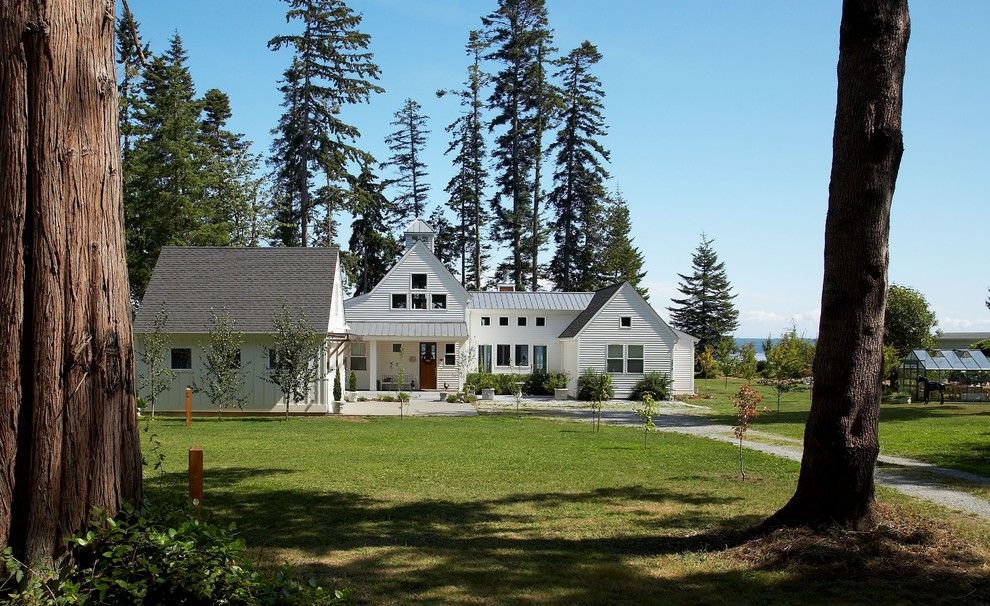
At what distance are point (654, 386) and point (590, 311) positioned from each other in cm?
548

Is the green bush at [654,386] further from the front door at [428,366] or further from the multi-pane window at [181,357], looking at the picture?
the multi-pane window at [181,357]

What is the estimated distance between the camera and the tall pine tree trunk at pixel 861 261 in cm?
753

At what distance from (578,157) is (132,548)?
2034 inches

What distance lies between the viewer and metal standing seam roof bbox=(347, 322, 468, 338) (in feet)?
128

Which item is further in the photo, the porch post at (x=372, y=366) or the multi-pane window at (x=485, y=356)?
the multi-pane window at (x=485, y=356)

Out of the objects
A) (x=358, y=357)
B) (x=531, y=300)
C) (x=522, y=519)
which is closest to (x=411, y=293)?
(x=358, y=357)

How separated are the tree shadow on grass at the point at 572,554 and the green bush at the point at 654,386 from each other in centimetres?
2640

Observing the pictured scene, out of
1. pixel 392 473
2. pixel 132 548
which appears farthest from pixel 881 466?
pixel 132 548

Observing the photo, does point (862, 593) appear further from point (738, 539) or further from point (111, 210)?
point (111, 210)

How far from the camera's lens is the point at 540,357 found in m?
43.3

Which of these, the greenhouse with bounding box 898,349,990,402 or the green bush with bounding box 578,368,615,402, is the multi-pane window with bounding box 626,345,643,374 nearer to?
the green bush with bounding box 578,368,615,402

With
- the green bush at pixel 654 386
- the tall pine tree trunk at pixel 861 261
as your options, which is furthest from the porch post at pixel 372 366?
the tall pine tree trunk at pixel 861 261

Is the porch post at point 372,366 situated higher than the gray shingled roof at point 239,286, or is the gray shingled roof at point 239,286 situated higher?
the gray shingled roof at point 239,286

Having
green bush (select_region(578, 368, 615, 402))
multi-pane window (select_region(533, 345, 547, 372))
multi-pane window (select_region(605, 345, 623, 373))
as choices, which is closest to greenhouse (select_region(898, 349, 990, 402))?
multi-pane window (select_region(605, 345, 623, 373))
